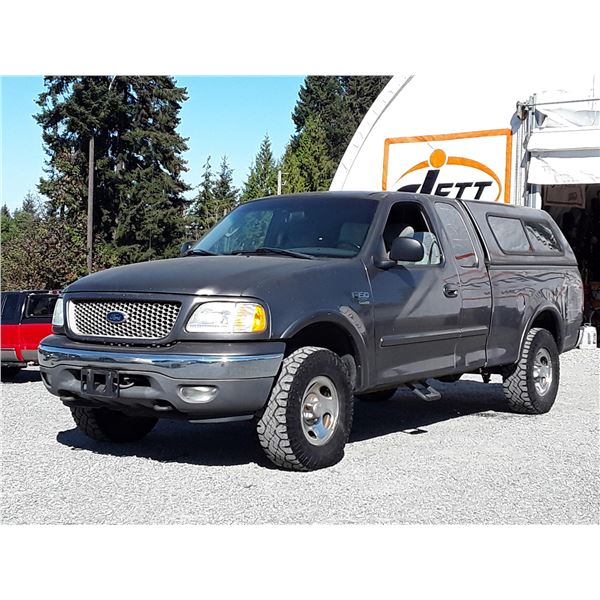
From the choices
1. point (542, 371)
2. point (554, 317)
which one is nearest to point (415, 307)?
point (542, 371)

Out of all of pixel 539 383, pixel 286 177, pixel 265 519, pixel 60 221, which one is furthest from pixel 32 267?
pixel 265 519

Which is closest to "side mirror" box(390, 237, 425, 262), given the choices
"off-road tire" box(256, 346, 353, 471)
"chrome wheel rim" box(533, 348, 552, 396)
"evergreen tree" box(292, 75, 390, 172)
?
"off-road tire" box(256, 346, 353, 471)

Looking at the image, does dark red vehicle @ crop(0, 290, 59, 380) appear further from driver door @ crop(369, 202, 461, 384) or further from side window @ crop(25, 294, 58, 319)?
driver door @ crop(369, 202, 461, 384)

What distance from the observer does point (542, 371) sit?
866 centimetres

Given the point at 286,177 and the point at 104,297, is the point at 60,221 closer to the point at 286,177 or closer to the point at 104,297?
the point at 286,177

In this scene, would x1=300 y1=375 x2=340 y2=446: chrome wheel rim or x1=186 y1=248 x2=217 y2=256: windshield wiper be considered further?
x1=186 y1=248 x2=217 y2=256: windshield wiper

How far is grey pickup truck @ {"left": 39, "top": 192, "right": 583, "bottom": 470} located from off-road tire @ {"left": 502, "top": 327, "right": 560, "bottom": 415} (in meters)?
0.20

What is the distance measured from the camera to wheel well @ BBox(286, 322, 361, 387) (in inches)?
231

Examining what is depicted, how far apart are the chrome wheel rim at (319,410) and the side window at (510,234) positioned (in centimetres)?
302

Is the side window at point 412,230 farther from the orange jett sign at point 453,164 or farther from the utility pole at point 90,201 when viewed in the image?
the utility pole at point 90,201

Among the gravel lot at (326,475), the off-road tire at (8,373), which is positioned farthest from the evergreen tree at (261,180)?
the gravel lot at (326,475)

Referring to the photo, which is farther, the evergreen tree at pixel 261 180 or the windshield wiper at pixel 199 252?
the evergreen tree at pixel 261 180

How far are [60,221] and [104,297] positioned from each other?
37.4 metres

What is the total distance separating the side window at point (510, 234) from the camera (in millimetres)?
8148
